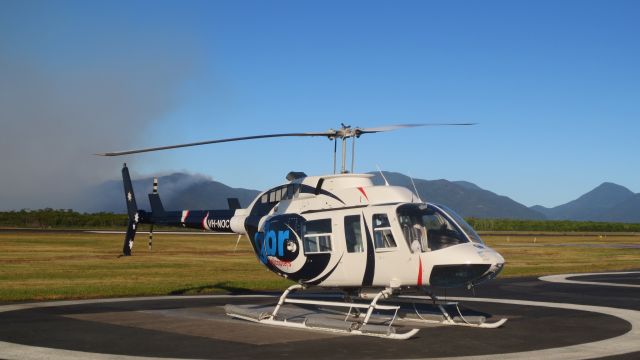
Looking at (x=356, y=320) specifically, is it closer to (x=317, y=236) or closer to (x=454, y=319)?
(x=317, y=236)

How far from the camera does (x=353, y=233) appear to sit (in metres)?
18.8

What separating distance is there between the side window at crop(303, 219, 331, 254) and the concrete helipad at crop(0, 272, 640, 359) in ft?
7.54

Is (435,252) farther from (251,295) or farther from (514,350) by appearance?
(251,295)

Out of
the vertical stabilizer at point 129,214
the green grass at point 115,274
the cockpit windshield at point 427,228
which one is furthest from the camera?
the green grass at point 115,274

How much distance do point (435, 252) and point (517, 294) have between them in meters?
12.4

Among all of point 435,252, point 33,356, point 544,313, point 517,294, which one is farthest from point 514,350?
point 517,294

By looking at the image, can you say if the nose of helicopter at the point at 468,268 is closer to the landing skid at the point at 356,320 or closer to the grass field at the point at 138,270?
the landing skid at the point at 356,320

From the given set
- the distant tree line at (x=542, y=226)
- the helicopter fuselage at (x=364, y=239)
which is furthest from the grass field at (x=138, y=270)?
the distant tree line at (x=542, y=226)

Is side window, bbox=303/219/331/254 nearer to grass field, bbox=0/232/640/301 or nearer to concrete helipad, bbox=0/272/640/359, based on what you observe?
concrete helipad, bbox=0/272/640/359

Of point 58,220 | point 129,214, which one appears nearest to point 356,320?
point 129,214

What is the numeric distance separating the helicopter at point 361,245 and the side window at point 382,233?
0.08 ft

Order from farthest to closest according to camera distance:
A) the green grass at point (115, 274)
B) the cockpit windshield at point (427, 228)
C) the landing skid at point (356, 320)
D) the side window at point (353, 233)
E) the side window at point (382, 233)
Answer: the green grass at point (115, 274) < the side window at point (353, 233) < the side window at point (382, 233) < the cockpit windshield at point (427, 228) < the landing skid at point (356, 320)

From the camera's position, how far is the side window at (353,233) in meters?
18.7

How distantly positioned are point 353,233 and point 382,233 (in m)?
0.91
